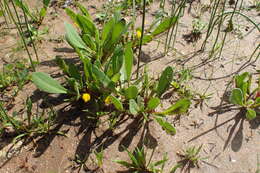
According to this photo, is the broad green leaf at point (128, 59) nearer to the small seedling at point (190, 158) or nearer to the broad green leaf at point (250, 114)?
the small seedling at point (190, 158)

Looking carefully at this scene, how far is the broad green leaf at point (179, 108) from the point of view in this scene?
174cm

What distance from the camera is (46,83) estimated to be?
1.82m

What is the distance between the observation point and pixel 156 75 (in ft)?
7.24

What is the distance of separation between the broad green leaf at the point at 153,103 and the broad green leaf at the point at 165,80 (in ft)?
0.51

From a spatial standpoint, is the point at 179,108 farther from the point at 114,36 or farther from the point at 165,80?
the point at 114,36

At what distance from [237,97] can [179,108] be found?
44 centimetres

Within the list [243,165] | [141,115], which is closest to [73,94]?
[141,115]

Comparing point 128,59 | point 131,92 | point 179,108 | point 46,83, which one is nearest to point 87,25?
point 128,59

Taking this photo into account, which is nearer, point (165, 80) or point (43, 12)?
point (165, 80)

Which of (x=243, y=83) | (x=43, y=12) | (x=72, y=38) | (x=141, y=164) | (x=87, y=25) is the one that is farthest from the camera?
(x=43, y=12)

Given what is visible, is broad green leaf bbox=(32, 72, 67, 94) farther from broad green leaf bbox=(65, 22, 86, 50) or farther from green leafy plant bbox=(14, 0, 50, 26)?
green leafy plant bbox=(14, 0, 50, 26)

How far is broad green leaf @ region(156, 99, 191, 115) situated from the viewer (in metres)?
1.74

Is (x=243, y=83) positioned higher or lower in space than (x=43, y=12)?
lower

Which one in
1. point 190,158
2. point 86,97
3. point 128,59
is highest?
point 128,59
